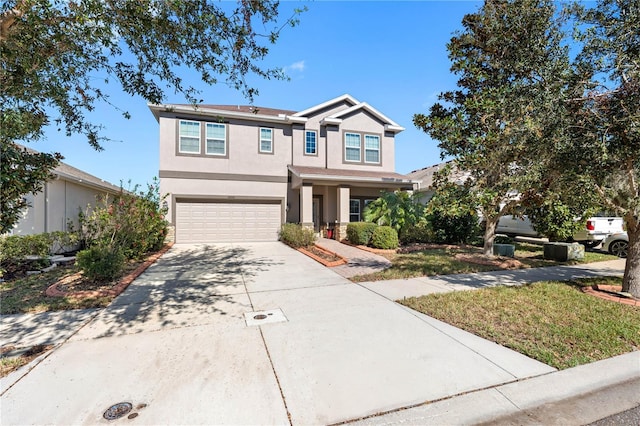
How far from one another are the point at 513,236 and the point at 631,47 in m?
15.8

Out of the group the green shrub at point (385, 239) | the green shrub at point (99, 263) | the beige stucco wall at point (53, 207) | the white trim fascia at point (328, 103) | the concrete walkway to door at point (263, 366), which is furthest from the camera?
the white trim fascia at point (328, 103)

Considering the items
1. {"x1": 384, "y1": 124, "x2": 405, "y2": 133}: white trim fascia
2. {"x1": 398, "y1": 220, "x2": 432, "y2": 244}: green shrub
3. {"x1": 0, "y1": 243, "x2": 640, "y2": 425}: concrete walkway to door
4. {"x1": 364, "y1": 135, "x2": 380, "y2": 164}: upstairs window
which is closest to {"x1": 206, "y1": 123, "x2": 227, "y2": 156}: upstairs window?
{"x1": 364, "y1": 135, "x2": 380, "y2": 164}: upstairs window

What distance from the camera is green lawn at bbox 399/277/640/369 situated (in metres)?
3.93

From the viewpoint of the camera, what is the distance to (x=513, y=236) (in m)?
18.6

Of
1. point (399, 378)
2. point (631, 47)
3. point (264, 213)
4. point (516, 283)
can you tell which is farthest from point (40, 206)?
point (631, 47)

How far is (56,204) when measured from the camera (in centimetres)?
1210

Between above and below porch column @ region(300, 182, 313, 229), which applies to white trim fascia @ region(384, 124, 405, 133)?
above

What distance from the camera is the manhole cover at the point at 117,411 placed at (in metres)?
2.64

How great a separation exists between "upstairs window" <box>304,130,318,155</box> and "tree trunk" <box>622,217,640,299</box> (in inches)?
511

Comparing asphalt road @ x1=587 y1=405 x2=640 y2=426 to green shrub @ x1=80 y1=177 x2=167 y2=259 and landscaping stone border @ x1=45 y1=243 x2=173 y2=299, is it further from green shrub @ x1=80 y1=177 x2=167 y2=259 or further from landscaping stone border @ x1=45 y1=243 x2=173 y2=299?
green shrub @ x1=80 y1=177 x2=167 y2=259

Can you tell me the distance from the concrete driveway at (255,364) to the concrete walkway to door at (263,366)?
14 millimetres

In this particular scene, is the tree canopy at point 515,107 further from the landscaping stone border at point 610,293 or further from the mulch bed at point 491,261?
the mulch bed at point 491,261

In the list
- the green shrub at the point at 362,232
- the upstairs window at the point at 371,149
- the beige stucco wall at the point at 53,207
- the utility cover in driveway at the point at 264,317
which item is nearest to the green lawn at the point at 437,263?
the green shrub at the point at 362,232

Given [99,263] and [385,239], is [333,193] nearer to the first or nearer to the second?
[385,239]
